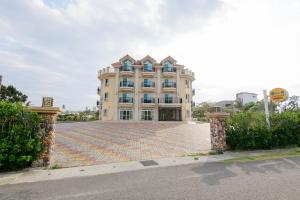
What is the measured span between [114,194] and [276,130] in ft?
31.6

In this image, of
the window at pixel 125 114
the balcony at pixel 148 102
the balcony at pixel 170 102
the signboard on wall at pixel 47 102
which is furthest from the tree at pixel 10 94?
the signboard on wall at pixel 47 102

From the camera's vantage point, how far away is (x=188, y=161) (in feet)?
24.3

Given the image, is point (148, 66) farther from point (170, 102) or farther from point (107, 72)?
point (170, 102)

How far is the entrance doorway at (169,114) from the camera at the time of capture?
37750 mm

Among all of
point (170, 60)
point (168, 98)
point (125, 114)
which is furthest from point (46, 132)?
point (170, 60)

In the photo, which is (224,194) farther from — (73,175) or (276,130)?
(276,130)

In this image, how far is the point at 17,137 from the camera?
235 inches

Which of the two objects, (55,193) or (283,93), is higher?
(283,93)

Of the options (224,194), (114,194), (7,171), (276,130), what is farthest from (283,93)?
(7,171)

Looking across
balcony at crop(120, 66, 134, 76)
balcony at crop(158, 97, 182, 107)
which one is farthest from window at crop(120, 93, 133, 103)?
balcony at crop(158, 97, 182, 107)

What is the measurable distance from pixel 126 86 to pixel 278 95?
2988 centimetres

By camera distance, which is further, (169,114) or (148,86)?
(169,114)

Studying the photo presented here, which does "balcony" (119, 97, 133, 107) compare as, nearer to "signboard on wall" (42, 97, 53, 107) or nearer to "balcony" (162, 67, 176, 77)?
"balcony" (162, 67, 176, 77)

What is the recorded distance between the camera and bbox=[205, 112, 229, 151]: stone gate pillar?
29.9 feet
